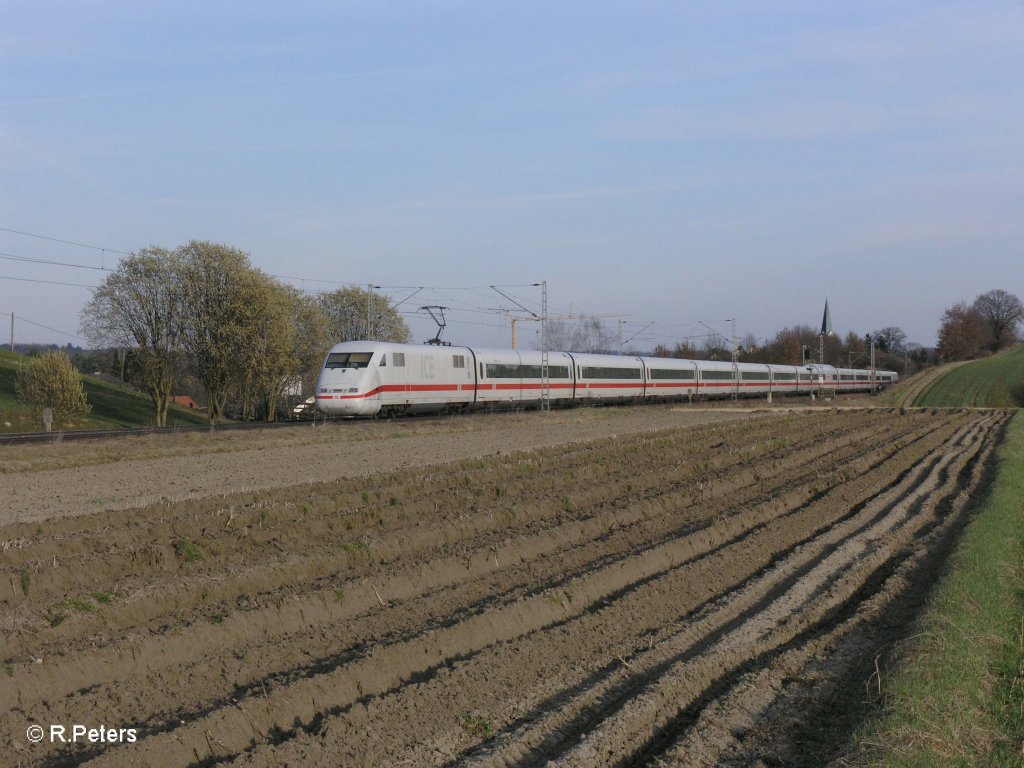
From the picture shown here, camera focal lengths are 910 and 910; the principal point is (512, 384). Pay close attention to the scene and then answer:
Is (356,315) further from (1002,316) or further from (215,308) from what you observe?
(1002,316)

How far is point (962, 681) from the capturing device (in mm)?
6969

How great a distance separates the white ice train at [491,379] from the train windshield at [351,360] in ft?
0.12

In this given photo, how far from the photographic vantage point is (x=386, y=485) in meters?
18.3

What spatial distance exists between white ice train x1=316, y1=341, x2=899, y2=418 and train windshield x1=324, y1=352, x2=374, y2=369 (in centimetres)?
4

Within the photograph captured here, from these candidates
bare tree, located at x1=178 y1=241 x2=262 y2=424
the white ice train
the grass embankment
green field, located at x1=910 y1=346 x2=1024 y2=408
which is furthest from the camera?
green field, located at x1=910 y1=346 x2=1024 y2=408

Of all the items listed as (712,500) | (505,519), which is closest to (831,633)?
(505,519)

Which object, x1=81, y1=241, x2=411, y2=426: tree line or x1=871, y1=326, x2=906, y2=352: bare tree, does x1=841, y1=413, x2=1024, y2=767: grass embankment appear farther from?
x1=871, y1=326, x2=906, y2=352: bare tree

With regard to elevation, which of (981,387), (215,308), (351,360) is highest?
(215,308)

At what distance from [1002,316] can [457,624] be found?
545 feet

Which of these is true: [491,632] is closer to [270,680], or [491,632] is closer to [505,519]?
[270,680]

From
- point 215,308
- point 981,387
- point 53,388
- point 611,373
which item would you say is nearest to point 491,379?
point 611,373

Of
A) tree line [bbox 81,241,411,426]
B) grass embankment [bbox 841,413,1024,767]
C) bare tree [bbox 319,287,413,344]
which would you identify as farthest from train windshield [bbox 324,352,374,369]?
bare tree [bbox 319,287,413,344]

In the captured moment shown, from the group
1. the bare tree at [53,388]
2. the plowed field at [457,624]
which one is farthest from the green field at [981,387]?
the plowed field at [457,624]

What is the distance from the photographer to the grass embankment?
575 cm
